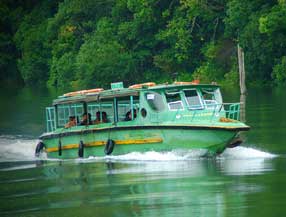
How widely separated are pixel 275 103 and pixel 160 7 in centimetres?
3925

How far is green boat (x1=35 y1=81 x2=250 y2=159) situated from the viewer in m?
33.0

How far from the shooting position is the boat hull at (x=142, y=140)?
3284cm

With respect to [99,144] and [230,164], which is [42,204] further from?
[99,144]

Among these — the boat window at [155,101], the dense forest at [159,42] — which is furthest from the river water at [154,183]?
the dense forest at [159,42]

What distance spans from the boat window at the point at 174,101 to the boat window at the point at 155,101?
0.79 ft

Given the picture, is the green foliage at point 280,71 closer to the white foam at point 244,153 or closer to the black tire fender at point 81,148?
the black tire fender at point 81,148

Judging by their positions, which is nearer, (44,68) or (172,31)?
(172,31)

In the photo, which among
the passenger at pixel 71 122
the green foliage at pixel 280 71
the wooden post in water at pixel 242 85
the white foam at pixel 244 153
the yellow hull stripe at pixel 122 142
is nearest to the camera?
the white foam at pixel 244 153

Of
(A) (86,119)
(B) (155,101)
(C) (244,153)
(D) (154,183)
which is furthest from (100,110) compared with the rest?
(D) (154,183)

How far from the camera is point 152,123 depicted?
33.9 m

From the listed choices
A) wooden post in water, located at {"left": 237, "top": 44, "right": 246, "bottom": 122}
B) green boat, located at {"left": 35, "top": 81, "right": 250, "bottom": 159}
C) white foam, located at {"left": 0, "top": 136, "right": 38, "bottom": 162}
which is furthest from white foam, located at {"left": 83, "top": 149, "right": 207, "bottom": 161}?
wooden post in water, located at {"left": 237, "top": 44, "right": 246, "bottom": 122}

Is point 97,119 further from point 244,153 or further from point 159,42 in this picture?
point 159,42

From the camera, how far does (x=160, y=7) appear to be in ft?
307

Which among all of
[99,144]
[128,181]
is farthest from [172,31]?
[128,181]
